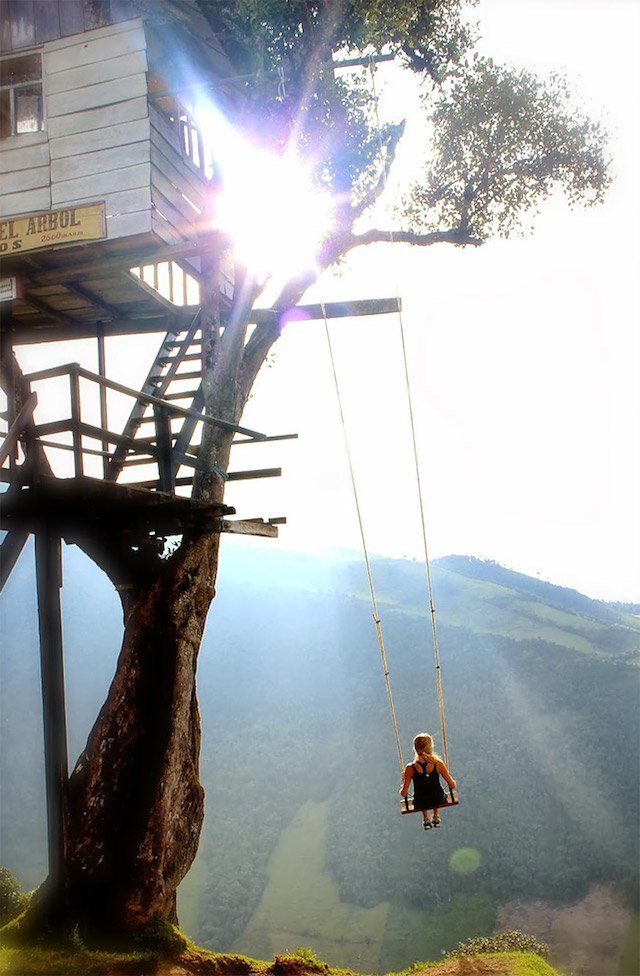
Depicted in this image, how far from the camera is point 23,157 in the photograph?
41.2 ft

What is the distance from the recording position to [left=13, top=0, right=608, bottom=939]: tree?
10156 millimetres

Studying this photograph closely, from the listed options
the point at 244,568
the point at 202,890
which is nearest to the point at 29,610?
the point at 244,568

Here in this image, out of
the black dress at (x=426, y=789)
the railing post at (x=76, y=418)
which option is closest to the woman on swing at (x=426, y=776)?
the black dress at (x=426, y=789)

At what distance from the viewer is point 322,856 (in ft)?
247

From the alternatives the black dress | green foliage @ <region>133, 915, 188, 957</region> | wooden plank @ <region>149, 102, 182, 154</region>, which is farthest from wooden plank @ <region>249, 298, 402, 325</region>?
green foliage @ <region>133, 915, 188, 957</region>

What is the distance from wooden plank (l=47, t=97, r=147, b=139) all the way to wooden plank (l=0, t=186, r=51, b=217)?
0.89 metres

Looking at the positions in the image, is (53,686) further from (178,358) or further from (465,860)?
(465,860)

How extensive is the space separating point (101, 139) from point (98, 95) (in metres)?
0.72

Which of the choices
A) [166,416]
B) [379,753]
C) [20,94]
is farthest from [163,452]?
[379,753]

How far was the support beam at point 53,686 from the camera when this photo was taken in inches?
358

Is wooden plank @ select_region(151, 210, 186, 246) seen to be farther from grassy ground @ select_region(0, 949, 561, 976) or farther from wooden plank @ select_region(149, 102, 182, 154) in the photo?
grassy ground @ select_region(0, 949, 561, 976)

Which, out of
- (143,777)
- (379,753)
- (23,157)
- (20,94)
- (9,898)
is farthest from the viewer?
(379,753)

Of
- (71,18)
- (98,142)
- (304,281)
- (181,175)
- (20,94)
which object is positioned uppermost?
(71,18)

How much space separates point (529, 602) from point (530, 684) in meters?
16.4
